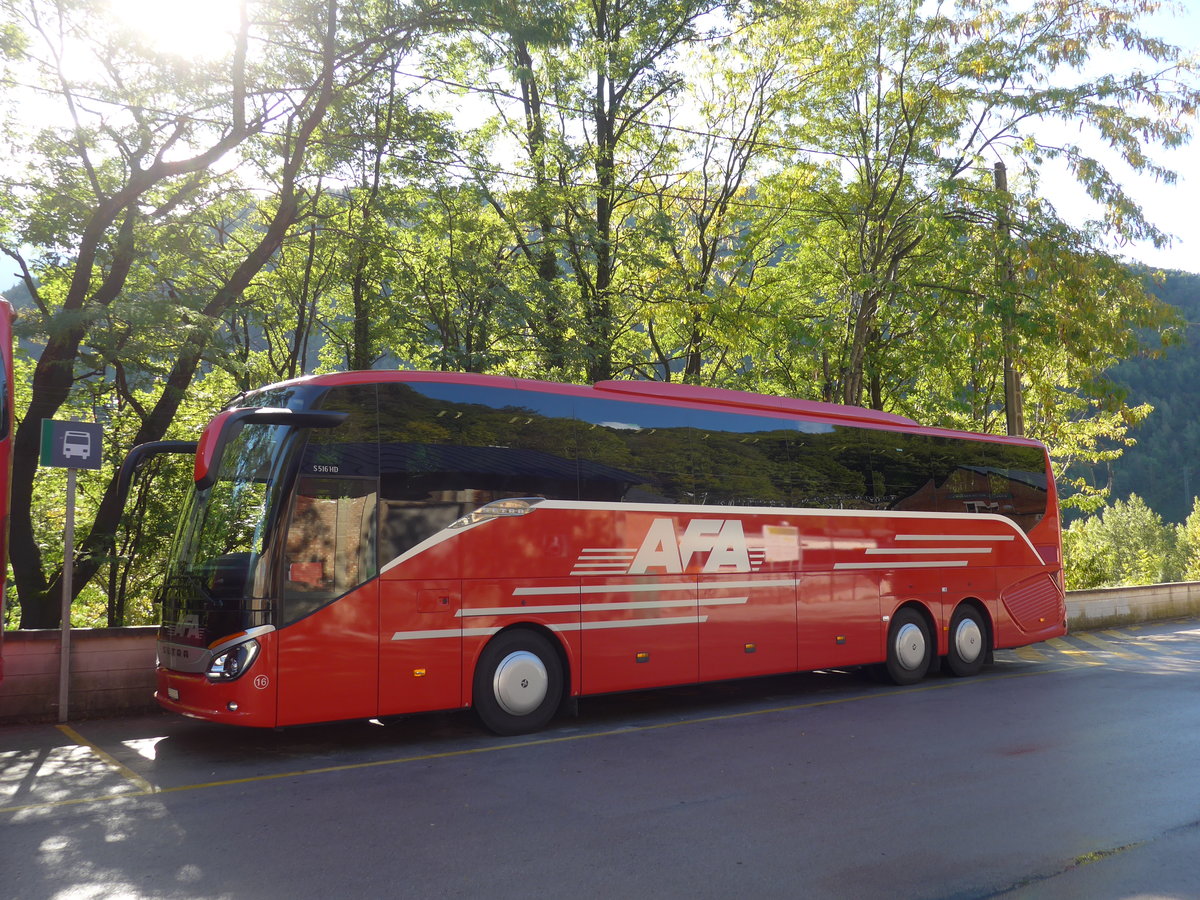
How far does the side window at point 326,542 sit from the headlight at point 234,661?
36 centimetres

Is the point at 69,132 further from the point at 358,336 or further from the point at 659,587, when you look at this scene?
the point at 659,587

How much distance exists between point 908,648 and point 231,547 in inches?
366

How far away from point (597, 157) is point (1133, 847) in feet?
55.2

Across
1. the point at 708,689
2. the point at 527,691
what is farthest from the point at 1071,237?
the point at 527,691

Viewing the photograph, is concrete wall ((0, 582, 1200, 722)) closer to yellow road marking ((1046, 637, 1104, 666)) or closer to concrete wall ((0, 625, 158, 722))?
concrete wall ((0, 625, 158, 722))

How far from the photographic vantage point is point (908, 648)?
13562mm

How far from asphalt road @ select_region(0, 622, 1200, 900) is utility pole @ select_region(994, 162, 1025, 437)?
31.0 feet

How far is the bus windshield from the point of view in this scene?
8188 millimetres

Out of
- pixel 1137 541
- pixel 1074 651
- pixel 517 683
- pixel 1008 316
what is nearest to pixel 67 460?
pixel 517 683

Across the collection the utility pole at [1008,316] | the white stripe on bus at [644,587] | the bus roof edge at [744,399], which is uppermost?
the utility pole at [1008,316]

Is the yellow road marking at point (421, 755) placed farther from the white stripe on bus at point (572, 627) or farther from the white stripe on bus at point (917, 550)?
the white stripe on bus at point (917, 550)

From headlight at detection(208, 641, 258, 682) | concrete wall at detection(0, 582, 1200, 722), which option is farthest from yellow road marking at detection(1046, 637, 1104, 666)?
concrete wall at detection(0, 582, 1200, 722)

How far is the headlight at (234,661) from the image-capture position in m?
8.05

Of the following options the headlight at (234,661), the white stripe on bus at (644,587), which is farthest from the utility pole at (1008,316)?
the headlight at (234,661)
